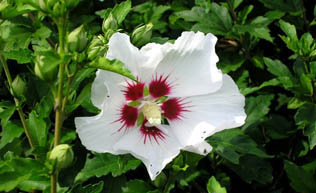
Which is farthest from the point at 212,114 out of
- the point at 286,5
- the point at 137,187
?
the point at 286,5

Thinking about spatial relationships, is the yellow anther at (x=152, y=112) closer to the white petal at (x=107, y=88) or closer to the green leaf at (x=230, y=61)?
the white petal at (x=107, y=88)

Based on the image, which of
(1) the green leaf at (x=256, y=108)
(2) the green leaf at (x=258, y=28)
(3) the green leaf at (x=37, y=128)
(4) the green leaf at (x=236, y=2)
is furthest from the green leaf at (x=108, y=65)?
(4) the green leaf at (x=236, y=2)

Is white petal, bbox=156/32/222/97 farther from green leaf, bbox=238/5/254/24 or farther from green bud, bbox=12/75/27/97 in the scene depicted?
green leaf, bbox=238/5/254/24

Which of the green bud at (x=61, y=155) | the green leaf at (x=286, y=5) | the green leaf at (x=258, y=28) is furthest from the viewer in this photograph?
the green leaf at (x=286, y=5)

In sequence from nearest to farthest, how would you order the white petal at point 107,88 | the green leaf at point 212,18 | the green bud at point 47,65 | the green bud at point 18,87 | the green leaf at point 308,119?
1. the green bud at point 47,65
2. the white petal at point 107,88
3. the green bud at point 18,87
4. the green leaf at point 308,119
5. the green leaf at point 212,18

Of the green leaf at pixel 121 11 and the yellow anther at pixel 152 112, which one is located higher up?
the green leaf at pixel 121 11
